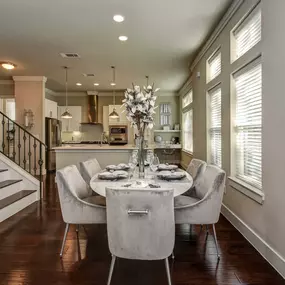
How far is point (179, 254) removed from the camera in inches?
109

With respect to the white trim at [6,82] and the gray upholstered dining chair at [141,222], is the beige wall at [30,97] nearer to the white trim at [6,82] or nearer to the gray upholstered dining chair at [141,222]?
the white trim at [6,82]

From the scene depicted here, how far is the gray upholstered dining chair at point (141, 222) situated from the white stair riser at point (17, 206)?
262 centimetres

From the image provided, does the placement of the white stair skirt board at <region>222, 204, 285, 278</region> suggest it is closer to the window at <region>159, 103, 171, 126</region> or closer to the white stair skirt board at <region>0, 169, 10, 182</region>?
the white stair skirt board at <region>0, 169, 10, 182</region>

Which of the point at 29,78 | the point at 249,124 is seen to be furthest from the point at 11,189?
the point at 29,78

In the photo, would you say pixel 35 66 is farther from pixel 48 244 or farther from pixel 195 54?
pixel 48 244

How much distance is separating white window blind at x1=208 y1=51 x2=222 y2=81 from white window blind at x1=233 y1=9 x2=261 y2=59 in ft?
2.57

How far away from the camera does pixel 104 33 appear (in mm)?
4430

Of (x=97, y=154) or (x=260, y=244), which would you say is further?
(x=97, y=154)

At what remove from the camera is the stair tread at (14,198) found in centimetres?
403

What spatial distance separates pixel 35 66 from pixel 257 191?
5.83 m

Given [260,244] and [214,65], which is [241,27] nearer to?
[214,65]

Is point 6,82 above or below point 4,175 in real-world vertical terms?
above

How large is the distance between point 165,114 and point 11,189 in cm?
703

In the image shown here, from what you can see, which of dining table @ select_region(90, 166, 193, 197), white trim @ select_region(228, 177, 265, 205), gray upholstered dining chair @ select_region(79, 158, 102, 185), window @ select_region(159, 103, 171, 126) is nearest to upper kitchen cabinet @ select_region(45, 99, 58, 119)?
window @ select_region(159, 103, 171, 126)
